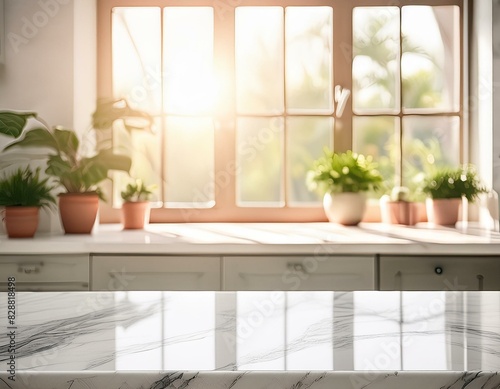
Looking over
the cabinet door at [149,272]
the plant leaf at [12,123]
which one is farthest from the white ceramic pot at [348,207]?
the plant leaf at [12,123]

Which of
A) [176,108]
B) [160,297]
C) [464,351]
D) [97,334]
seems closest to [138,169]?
[176,108]

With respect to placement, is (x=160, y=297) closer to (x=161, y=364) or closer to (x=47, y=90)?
(x=161, y=364)

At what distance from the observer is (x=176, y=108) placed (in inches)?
117

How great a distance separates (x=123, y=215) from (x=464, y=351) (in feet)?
6.66

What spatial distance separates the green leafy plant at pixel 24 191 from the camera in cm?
239

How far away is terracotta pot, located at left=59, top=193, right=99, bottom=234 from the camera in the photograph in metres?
2.48

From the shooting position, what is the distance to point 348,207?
2.68 metres

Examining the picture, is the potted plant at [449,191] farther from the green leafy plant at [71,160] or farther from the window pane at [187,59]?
the green leafy plant at [71,160]

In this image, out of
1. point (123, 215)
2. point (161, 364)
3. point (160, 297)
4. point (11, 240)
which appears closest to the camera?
point (161, 364)

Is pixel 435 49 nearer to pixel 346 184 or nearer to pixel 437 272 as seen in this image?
pixel 346 184

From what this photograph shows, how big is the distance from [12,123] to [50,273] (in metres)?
0.61

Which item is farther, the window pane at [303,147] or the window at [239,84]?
the window pane at [303,147]

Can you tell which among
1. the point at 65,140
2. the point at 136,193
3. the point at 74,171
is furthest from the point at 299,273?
the point at 65,140

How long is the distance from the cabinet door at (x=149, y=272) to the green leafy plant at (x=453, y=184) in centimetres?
111
